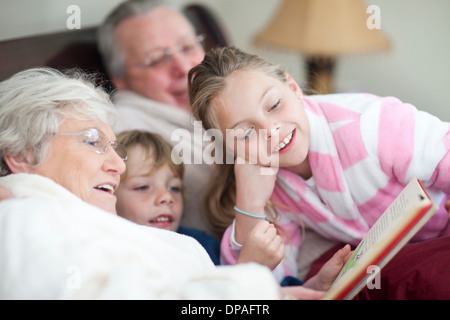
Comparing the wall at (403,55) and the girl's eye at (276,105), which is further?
the wall at (403,55)

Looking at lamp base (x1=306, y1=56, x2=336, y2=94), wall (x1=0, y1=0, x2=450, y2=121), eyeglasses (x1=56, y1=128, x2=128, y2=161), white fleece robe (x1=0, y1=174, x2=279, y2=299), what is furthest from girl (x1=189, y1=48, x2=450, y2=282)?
lamp base (x1=306, y1=56, x2=336, y2=94)

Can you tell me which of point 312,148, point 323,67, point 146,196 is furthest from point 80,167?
point 323,67

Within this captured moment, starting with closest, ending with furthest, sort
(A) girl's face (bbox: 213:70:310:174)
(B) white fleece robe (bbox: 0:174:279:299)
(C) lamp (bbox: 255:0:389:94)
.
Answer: (B) white fleece robe (bbox: 0:174:279:299), (A) girl's face (bbox: 213:70:310:174), (C) lamp (bbox: 255:0:389:94)

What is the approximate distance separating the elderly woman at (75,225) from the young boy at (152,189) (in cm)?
21

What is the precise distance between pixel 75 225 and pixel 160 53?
1.19m

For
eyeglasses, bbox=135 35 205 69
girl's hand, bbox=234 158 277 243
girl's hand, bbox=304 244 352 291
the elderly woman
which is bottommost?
girl's hand, bbox=304 244 352 291

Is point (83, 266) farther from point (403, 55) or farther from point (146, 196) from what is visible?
point (403, 55)

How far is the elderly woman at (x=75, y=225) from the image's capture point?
0.91m

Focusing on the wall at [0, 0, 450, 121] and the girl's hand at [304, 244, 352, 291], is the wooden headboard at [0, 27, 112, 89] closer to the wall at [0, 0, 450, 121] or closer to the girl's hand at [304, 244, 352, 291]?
the wall at [0, 0, 450, 121]

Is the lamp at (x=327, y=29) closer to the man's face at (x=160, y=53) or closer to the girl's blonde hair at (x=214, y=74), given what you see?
the man's face at (x=160, y=53)

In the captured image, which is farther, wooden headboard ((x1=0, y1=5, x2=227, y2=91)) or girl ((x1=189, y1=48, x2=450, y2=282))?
wooden headboard ((x1=0, y1=5, x2=227, y2=91))

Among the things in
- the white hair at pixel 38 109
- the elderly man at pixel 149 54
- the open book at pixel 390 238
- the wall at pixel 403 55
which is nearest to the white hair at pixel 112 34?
the elderly man at pixel 149 54

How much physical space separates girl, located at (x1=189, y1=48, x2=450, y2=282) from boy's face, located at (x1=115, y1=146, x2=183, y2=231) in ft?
0.67

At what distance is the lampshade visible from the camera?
8.59 feet
